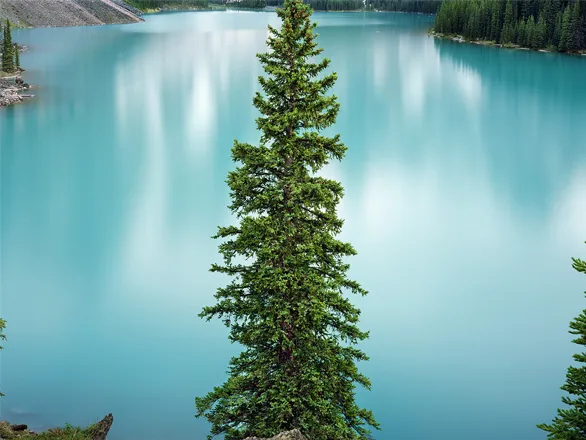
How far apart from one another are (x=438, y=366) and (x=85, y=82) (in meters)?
74.7

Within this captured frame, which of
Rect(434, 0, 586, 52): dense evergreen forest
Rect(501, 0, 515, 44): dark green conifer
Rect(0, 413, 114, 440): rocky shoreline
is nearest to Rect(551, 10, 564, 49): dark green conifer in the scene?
Rect(434, 0, 586, 52): dense evergreen forest

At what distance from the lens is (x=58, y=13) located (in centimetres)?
17862

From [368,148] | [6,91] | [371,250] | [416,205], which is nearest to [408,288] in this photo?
[371,250]

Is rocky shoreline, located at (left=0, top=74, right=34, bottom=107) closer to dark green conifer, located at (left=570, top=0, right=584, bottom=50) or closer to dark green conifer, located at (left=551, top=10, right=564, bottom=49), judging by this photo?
dark green conifer, located at (left=551, top=10, right=564, bottom=49)

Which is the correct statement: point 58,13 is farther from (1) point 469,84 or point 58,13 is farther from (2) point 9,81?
(1) point 469,84

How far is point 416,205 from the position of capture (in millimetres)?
37188

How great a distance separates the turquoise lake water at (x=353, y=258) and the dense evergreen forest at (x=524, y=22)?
43503 millimetres

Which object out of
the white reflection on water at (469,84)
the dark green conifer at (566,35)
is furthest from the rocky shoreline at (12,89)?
the dark green conifer at (566,35)

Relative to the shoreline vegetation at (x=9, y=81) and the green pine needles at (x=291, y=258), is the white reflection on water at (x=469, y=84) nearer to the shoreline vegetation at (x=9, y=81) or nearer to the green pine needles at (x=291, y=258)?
A: the shoreline vegetation at (x=9, y=81)

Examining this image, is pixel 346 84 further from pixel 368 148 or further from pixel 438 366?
pixel 438 366

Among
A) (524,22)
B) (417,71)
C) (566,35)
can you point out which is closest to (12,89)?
(417,71)

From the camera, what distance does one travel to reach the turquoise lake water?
61.7 feet

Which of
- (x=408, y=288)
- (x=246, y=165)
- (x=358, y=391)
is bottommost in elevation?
(x=358, y=391)

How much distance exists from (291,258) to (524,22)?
123m
